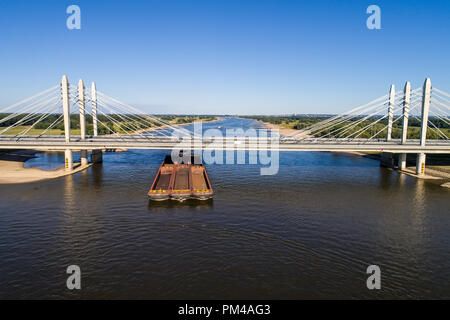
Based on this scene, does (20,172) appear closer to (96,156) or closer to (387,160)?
(96,156)

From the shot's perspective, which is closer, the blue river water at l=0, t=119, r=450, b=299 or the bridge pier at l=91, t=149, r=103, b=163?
the blue river water at l=0, t=119, r=450, b=299

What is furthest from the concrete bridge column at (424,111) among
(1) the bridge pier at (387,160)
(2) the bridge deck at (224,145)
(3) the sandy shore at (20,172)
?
(3) the sandy shore at (20,172)

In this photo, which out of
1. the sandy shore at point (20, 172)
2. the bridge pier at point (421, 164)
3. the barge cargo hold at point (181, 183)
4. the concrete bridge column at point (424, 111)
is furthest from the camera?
the bridge pier at point (421, 164)

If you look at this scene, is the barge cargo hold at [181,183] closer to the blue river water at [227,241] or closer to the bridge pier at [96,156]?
the blue river water at [227,241]

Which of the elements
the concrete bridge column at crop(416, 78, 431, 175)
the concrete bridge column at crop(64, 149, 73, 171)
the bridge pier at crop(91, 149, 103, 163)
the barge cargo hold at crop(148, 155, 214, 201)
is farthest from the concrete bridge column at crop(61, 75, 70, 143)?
the concrete bridge column at crop(416, 78, 431, 175)

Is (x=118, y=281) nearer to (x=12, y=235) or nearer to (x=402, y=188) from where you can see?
(x=12, y=235)

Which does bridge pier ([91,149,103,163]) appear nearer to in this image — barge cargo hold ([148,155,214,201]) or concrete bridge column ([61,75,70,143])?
concrete bridge column ([61,75,70,143])
